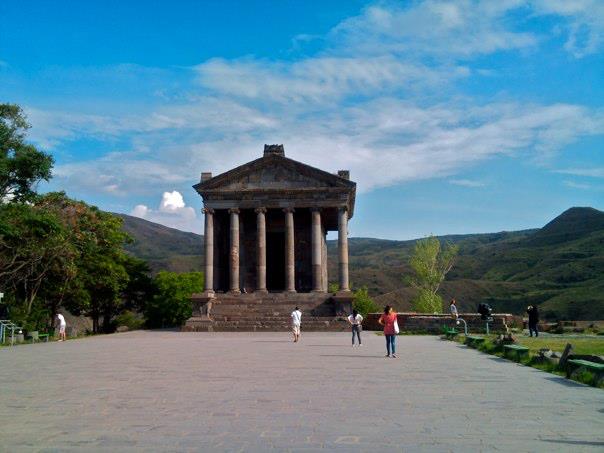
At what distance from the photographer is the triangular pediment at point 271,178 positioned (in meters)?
44.2

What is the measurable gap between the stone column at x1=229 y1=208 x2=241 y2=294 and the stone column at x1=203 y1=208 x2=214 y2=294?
1514 mm

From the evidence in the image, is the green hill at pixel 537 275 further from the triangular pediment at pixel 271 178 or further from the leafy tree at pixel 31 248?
the leafy tree at pixel 31 248

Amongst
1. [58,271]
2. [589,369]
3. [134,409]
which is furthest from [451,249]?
[134,409]

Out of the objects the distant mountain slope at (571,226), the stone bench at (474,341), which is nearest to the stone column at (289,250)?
the stone bench at (474,341)

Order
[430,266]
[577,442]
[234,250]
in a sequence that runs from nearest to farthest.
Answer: [577,442] < [234,250] < [430,266]

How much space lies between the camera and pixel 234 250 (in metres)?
43.9

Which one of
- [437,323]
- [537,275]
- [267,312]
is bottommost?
[437,323]

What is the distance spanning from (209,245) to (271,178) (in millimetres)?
7125

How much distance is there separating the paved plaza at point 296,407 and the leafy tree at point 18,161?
23.8m

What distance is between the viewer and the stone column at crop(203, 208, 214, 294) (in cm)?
4345

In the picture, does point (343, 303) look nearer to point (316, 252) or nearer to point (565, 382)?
point (316, 252)

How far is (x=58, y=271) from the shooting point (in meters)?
41.2

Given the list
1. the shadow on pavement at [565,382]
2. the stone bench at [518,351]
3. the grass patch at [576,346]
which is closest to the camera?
the shadow on pavement at [565,382]

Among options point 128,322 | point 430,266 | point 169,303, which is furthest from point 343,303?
point 128,322
